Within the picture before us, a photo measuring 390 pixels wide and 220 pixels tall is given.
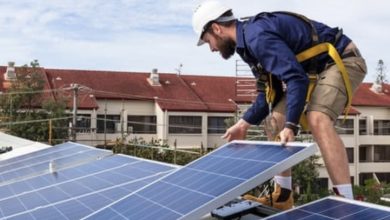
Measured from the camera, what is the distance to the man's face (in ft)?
11.3

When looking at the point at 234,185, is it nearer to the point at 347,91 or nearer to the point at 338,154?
the point at 338,154

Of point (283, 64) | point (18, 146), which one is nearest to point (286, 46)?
point (283, 64)

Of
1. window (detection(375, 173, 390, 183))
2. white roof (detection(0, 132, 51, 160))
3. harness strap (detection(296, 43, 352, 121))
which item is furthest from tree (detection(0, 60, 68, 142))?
window (detection(375, 173, 390, 183))

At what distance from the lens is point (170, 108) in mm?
39000

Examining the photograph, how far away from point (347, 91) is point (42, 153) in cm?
503

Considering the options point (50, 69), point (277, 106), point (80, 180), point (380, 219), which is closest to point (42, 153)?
point (80, 180)

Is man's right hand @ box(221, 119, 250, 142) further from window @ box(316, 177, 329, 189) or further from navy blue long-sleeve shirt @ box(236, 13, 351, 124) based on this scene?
window @ box(316, 177, 329, 189)

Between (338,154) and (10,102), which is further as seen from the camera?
(10,102)

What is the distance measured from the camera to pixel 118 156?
220 inches

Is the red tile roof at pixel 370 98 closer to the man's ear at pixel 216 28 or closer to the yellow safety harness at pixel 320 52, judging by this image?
the yellow safety harness at pixel 320 52

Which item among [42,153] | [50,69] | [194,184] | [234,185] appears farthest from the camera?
[50,69]

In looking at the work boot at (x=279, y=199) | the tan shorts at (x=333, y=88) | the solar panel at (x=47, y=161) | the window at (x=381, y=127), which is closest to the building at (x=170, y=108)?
the window at (x=381, y=127)

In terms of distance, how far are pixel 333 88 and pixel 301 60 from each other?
247mm

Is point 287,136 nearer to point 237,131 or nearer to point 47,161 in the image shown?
point 237,131
